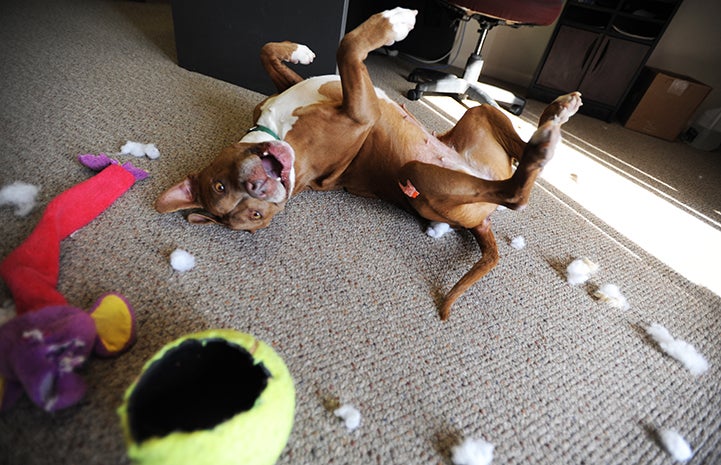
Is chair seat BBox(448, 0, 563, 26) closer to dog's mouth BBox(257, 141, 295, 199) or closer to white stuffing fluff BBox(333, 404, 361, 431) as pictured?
dog's mouth BBox(257, 141, 295, 199)

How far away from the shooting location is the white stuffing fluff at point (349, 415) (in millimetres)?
750

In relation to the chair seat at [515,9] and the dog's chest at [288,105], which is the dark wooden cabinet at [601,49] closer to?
the chair seat at [515,9]

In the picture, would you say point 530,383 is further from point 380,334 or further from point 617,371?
point 380,334

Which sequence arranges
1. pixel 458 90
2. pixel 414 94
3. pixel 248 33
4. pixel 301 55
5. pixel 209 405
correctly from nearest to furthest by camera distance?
pixel 209 405
pixel 301 55
pixel 248 33
pixel 414 94
pixel 458 90

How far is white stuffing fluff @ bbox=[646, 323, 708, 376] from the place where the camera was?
3.28ft

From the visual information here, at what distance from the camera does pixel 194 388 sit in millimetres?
583

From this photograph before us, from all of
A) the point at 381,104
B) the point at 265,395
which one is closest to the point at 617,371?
the point at 265,395

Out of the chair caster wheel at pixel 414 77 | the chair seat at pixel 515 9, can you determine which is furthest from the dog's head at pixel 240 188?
the chair caster wheel at pixel 414 77

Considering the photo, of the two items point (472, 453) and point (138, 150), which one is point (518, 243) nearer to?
point (472, 453)

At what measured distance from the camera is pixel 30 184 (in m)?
1.09

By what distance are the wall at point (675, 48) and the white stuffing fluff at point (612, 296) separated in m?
2.60

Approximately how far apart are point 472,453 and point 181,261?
85 cm

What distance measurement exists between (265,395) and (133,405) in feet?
0.60

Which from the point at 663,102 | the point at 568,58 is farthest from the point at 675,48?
the point at 568,58
